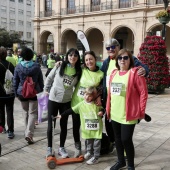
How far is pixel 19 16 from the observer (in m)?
58.5

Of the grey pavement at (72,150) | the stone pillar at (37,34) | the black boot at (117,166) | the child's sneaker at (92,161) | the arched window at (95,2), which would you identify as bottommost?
the grey pavement at (72,150)

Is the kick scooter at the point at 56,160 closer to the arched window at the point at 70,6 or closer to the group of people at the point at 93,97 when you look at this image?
the group of people at the point at 93,97

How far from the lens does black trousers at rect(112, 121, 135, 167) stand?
126 inches

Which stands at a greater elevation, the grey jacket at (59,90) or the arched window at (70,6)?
the arched window at (70,6)

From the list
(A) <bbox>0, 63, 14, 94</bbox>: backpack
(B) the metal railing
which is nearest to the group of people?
(A) <bbox>0, 63, 14, 94</bbox>: backpack

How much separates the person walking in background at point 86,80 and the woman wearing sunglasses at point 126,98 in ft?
1.57

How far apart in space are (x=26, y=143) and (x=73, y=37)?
3021cm

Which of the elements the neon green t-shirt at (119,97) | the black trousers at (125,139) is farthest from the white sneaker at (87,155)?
the neon green t-shirt at (119,97)

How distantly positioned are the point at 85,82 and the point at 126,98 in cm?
81

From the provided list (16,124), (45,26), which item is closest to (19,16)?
(45,26)

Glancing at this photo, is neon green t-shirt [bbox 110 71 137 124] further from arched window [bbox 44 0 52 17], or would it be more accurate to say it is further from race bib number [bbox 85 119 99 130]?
arched window [bbox 44 0 52 17]

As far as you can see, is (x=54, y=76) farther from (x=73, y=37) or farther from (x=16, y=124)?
(x=73, y=37)

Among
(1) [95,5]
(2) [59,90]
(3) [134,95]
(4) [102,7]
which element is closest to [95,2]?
(1) [95,5]

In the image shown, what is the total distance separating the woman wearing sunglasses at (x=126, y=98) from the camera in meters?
3.12
